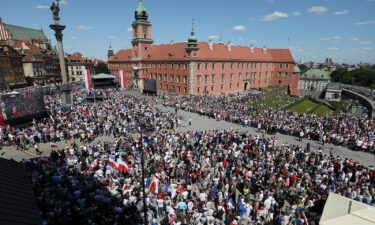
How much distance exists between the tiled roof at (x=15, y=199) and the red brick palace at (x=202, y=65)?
4477 cm

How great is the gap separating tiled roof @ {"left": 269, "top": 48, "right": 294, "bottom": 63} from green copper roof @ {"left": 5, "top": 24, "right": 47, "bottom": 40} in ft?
331

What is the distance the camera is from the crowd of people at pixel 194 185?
11.0 metres

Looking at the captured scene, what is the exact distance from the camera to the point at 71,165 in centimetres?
1556

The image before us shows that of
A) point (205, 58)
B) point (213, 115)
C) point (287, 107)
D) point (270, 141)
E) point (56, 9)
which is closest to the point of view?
point (270, 141)

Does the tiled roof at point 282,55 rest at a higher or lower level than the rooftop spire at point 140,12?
lower

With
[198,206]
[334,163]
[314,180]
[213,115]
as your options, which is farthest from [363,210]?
[213,115]

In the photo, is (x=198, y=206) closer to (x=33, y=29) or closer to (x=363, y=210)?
(x=363, y=210)

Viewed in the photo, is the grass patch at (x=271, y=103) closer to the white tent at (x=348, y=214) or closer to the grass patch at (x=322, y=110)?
the grass patch at (x=322, y=110)

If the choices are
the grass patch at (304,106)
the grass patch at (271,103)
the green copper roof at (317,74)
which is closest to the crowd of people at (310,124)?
Result: the grass patch at (271,103)

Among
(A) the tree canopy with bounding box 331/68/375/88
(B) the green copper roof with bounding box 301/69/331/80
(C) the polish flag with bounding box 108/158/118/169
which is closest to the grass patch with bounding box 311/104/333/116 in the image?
(B) the green copper roof with bounding box 301/69/331/80

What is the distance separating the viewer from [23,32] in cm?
10150

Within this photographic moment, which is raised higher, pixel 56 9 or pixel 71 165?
pixel 56 9

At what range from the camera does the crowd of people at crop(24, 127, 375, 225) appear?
433 inches

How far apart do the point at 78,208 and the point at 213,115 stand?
24.8 metres
